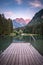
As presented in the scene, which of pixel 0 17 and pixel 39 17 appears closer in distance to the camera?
pixel 0 17

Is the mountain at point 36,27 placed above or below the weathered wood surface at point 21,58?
above

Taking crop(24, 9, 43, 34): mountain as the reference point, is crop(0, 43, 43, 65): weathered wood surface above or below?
below

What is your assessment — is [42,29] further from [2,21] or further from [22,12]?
[22,12]

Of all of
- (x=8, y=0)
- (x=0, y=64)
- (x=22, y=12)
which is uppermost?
(x=8, y=0)

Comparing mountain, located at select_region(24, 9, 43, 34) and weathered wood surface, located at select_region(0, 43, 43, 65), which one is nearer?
weathered wood surface, located at select_region(0, 43, 43, 65)

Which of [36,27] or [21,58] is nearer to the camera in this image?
[21,58]

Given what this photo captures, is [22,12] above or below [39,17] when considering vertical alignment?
below

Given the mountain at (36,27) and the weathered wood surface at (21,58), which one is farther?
the mountain at (36,27)

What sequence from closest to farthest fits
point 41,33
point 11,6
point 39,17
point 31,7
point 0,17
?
point 11,6 → point 31,7 → point 0,17 → point 41,33 → point 39,17

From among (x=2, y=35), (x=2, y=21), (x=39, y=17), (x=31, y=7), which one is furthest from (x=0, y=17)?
(x=39, y=17)

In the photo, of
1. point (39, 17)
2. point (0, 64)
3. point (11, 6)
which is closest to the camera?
point (0, 64)

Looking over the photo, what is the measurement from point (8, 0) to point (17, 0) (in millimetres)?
552

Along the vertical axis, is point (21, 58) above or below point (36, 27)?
below

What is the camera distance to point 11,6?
7.66m
